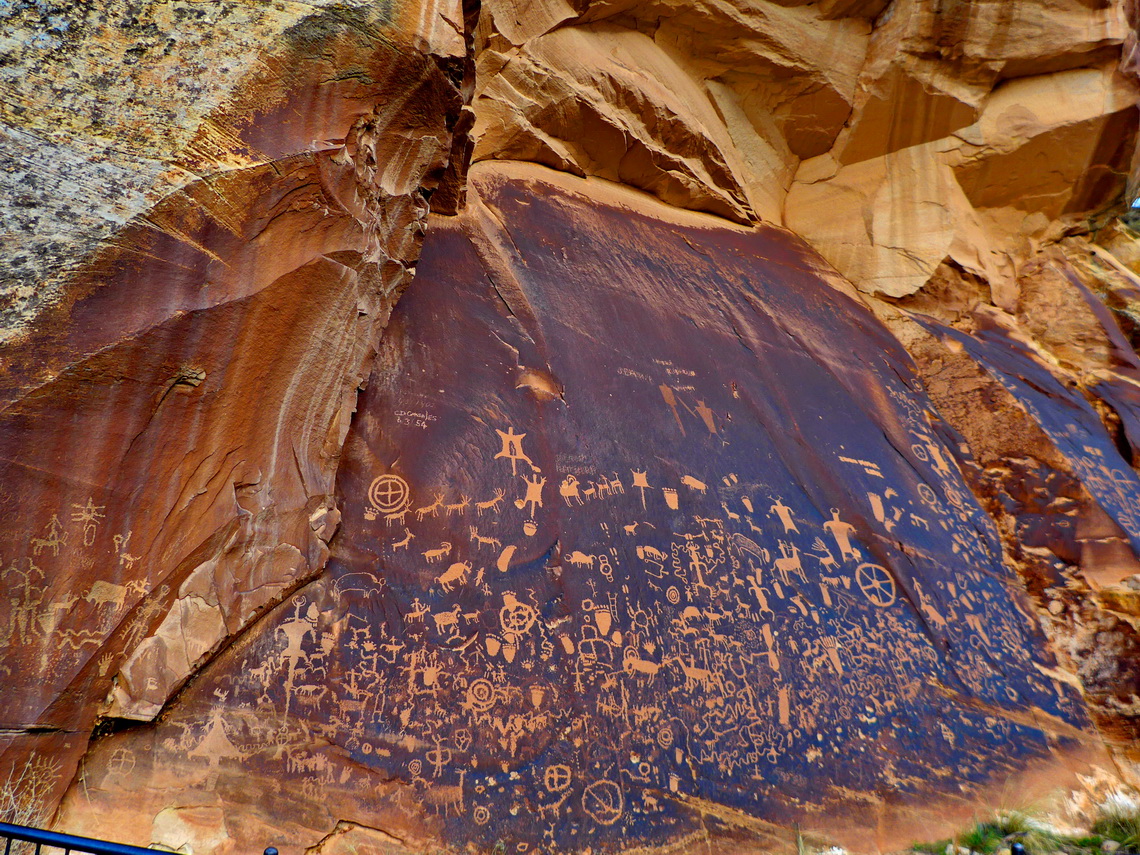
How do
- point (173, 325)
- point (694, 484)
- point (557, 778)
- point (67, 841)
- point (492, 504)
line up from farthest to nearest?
point (694, 484) → point (492, 504) → point (557, 778) → point (173, 325) → point (67, 841)

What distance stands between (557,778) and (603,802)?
0.20 meters

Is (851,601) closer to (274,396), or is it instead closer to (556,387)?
(556,387)

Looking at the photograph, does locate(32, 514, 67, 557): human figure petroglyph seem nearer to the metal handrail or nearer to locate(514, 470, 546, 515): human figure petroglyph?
the metal handrail

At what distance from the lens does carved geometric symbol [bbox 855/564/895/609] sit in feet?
12.9

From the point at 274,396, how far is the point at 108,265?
79cm

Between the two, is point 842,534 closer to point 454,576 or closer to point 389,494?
point 454,576

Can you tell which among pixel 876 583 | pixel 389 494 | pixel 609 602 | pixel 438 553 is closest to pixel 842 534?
pixel 876 583

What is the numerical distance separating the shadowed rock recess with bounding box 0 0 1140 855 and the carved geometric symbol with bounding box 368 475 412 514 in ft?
0.08

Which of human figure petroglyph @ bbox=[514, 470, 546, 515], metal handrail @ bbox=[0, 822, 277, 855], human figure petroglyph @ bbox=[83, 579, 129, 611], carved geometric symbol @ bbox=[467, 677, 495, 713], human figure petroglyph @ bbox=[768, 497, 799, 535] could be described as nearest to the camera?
metal handrail @ bbox=[0, 822, 277, 855]

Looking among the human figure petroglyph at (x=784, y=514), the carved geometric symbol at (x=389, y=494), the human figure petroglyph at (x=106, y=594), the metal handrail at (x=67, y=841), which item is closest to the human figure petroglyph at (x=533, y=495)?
the carved geometric symbol at (x=389, y=494)

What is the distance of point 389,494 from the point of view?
10.5ft

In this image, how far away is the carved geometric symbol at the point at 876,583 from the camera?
393 centimetres

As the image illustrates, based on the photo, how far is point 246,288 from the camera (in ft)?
9.11

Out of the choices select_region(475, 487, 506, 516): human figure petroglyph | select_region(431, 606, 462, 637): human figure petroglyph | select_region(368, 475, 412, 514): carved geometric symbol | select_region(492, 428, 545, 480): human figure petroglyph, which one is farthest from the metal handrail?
select_region(492, 428, 545, 480): human figure petroglyph
